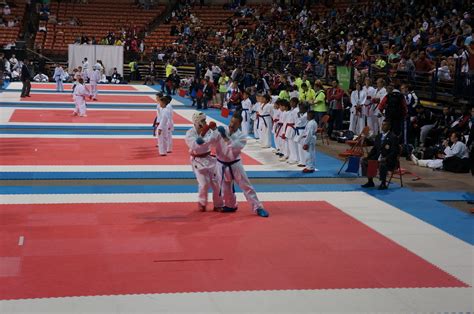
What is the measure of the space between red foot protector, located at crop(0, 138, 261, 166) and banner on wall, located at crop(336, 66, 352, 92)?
611cm

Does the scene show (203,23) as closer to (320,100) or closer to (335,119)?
(335,119)

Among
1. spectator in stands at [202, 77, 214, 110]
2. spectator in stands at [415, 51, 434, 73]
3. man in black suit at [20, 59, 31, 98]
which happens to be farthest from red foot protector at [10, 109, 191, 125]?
spectator in stands at [415, 51, 434, 73]

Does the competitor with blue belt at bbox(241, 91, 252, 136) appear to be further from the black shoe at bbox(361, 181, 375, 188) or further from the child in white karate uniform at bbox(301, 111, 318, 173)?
the black shoe at bbox(361, 181, 375, 188)

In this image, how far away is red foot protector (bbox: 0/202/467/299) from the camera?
8.20 m

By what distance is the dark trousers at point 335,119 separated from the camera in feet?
70.8

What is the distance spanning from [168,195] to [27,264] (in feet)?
14.8

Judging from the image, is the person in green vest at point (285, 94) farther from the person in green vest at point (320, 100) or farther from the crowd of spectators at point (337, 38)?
the crowd of spectators at point (337, 38)

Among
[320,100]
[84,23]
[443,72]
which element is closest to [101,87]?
[84,23]

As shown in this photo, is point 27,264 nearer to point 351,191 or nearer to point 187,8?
point 351,191

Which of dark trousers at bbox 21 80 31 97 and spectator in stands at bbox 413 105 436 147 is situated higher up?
spectator in stands at bbox 413 105 436 147

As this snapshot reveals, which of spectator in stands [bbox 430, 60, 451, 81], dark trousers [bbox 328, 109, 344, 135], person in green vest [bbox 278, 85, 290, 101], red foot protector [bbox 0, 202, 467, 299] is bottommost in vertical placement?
red foot protector [bbox 0, 202, 467, 299]

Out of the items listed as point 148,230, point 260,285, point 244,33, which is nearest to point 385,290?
point 260,285

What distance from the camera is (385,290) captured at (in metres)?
8.17

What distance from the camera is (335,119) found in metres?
21.8
